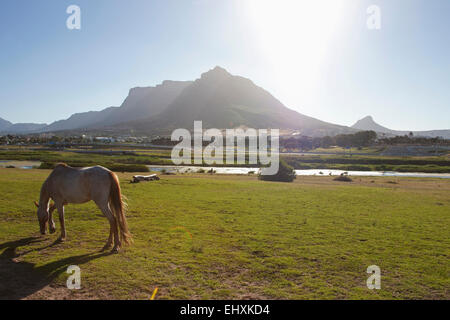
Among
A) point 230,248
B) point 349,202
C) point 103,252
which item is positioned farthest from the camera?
point 349,202

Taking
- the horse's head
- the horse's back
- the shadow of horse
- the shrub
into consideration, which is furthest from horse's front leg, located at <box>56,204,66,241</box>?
the shrub

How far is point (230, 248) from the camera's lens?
975 centimetres

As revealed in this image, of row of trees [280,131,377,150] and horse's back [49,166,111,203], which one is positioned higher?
row of trees [280,131,377,150]

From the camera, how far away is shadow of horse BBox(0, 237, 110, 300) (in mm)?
6606

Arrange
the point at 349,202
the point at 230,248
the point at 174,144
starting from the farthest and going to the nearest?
the point at 174,144 < the point at 349,202 < the point at 230,248

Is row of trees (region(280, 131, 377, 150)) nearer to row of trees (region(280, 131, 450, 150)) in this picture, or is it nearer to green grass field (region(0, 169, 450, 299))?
row of trees (region(280, 131, 450, 150))

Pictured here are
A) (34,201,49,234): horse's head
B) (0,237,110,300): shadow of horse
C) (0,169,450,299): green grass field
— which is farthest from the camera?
(34,201,49,234): horse's head

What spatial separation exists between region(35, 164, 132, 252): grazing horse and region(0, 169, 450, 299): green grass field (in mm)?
743

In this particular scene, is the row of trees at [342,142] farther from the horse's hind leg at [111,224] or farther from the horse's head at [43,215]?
the horse's head at [43,215]

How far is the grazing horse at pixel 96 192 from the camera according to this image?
922 cm

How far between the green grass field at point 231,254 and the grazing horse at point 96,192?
743 millimetres

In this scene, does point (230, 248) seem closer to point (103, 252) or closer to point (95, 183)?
point (103, 252)
